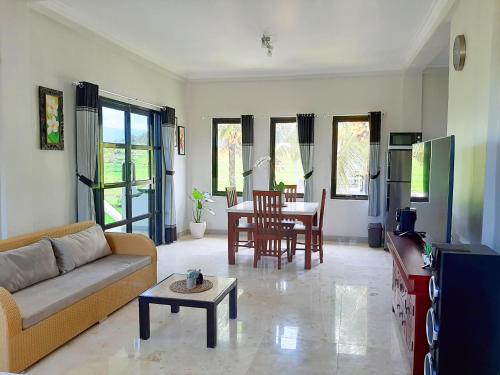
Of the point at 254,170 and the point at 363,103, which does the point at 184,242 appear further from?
the point at 363,103

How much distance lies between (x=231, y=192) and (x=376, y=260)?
→ 2.25 m

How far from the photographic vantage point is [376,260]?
217 inches

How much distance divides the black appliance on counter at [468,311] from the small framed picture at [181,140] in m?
5.35

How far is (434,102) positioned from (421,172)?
355cm

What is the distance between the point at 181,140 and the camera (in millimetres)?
6953

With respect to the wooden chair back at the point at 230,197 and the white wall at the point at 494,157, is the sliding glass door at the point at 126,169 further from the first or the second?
the white wall at the point at 494,157

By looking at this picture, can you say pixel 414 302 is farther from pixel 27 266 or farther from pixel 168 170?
pixel 168 170

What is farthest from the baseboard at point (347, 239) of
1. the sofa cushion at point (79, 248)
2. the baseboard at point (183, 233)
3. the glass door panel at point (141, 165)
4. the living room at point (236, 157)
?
the sofa cushion at point (79, 248)

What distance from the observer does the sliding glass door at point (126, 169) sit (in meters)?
4.98

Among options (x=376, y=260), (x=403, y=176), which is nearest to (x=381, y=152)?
(x=403, y=176)

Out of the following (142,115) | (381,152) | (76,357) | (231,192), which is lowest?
(76,357)

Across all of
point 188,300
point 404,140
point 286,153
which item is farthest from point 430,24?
point 188,300

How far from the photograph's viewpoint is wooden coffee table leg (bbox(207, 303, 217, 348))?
2.90 m

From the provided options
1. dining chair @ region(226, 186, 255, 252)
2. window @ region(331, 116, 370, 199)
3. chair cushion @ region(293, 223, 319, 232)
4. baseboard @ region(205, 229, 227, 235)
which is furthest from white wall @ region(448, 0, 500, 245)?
baseboard @ region(205, 229, 227, 235)
